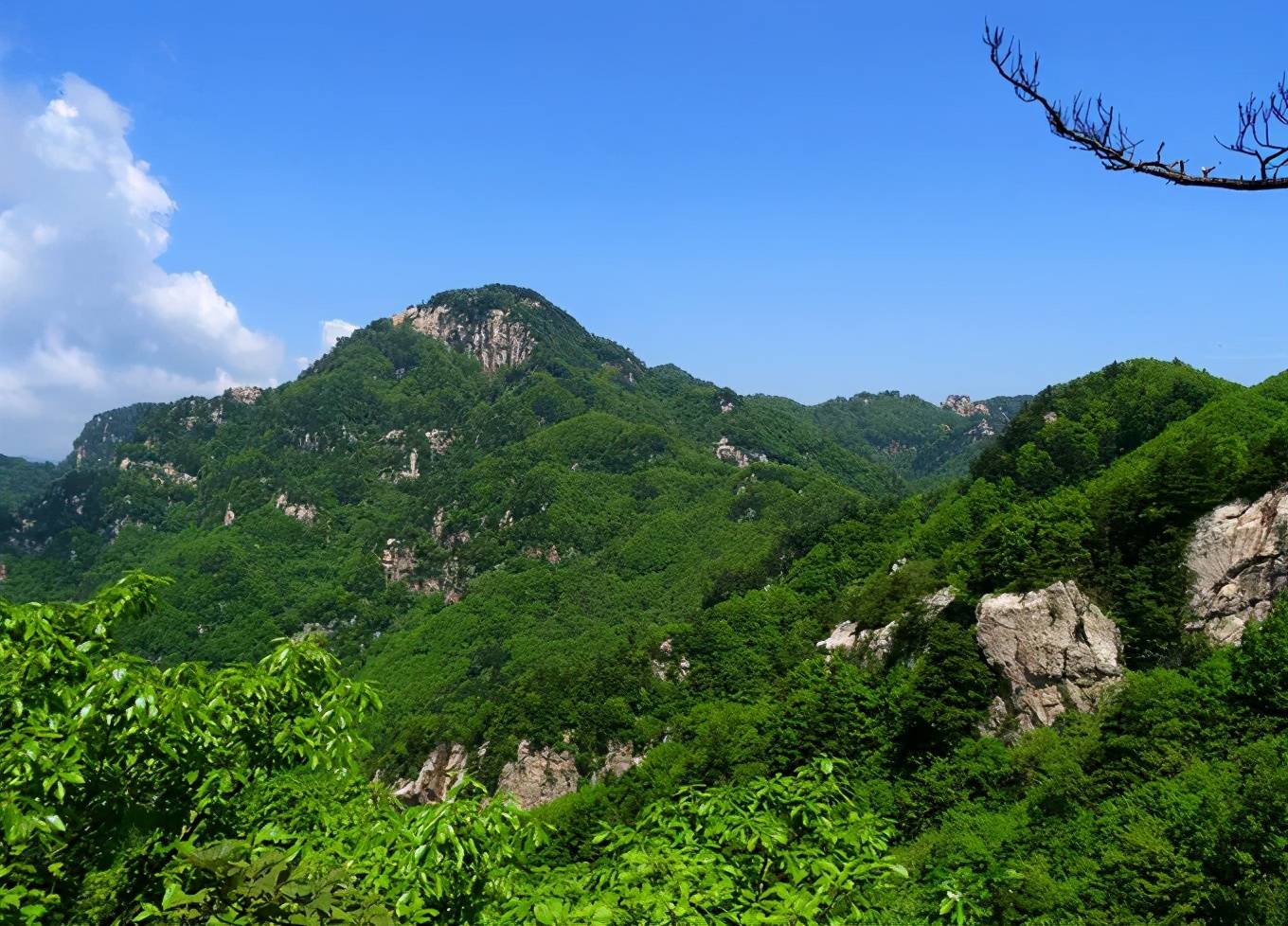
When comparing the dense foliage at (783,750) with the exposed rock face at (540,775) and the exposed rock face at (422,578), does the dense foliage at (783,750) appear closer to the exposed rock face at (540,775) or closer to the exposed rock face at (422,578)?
the exposed rock face at (540,775)

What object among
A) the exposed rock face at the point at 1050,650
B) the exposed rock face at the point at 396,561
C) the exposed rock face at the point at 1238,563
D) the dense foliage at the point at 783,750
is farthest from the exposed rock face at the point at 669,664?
the exposed rock face at the point at 396,561

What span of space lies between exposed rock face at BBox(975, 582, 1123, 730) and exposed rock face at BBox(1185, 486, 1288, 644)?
3.96 metres

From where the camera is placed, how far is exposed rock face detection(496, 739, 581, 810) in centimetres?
6284

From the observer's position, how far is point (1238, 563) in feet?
104

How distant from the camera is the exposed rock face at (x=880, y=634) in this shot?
4181 centimetres

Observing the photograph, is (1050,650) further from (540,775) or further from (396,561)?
(396,561)

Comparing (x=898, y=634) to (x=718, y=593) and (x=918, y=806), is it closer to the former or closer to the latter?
(x=918, y=806)

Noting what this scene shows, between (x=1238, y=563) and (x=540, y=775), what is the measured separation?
5428 centimetres

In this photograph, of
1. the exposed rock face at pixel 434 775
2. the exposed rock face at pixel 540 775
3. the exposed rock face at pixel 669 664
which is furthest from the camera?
the exposed rock face at pixel 669 664

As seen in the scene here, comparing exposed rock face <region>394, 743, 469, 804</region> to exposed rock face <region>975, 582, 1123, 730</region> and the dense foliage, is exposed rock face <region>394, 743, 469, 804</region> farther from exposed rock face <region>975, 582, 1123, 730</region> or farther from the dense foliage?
exposed rock face <region>975, 582, 1123, 730</region>

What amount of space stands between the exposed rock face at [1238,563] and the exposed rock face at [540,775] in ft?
164

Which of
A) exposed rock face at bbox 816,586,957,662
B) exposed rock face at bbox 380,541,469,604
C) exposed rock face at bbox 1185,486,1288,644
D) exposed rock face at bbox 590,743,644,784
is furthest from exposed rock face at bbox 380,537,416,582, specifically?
exposed rock face at bbox 1185,486,1288,644

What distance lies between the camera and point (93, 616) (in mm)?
6922

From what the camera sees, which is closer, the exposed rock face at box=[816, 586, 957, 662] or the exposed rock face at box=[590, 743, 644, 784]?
the exposed rock face at box=[816, 586, 957, 662]
